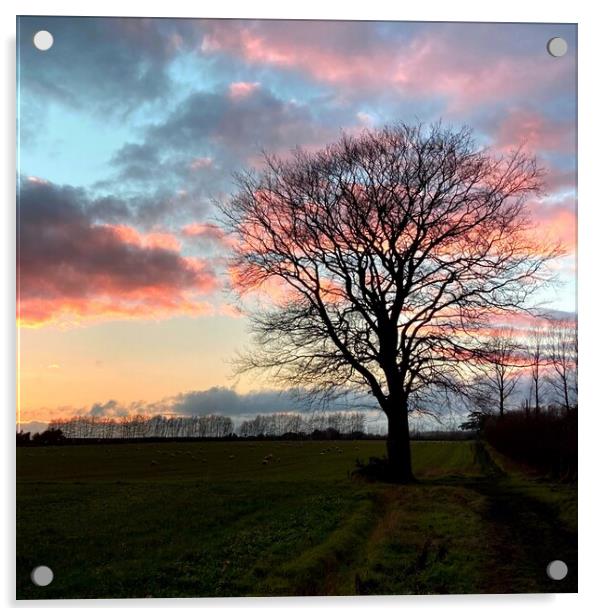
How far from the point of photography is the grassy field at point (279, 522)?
6.34 meters

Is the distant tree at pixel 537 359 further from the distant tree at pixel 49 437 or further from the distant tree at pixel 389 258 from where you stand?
the distant tree at pixel 49 437

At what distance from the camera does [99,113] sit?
670 centimetres

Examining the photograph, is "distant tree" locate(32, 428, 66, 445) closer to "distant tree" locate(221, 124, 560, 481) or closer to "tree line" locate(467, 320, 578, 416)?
"distant tree" locate(221, 124, 560, 481)

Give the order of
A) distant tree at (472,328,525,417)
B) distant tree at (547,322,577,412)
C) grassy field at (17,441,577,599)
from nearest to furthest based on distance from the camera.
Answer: grassy field at (17,441,577,599), distant tree at (547,322,577,412), distant tree at (472,328,525,417)

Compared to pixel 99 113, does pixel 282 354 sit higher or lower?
lower

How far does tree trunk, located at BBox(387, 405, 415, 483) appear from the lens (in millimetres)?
6840

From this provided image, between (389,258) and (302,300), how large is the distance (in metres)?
0.94

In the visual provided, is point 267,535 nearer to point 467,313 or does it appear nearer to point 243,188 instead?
point 467,313

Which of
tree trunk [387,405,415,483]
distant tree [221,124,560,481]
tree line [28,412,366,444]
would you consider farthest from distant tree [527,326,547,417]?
tree line [28,412,366,444]

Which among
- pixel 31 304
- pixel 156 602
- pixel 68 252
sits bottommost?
pixel 156 602

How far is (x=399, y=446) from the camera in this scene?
6.86 m

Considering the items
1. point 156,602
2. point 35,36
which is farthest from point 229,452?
point 35,36

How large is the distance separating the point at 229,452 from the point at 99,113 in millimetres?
3367
